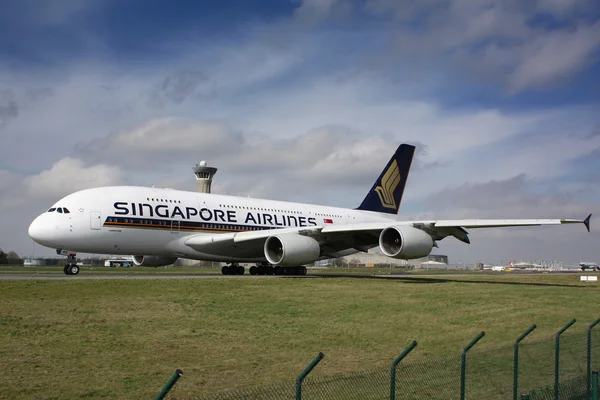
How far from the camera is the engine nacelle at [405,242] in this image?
1212 inches

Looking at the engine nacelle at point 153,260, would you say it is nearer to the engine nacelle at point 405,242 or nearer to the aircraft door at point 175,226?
the aircraft door at point 175,226

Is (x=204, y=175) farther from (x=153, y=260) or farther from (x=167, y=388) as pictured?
(x=167, y=388)

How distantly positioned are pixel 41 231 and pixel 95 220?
266cm

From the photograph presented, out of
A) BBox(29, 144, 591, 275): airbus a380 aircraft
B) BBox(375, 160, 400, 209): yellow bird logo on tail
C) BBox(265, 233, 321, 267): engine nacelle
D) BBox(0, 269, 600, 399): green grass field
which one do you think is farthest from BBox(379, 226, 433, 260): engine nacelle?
BBox(375, 160, 400, 209): yellow bird logo on tail

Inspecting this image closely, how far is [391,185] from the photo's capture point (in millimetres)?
48344

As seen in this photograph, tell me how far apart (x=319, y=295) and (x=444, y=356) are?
33.5 ft

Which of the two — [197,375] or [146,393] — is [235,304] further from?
[146,393]

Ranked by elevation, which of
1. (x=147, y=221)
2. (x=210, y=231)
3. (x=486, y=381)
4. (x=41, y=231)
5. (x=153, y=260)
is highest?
(x=147, y=221)

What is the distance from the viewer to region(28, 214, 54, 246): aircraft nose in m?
30.1

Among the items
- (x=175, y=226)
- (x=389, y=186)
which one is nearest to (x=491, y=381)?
(x=175, y=226)

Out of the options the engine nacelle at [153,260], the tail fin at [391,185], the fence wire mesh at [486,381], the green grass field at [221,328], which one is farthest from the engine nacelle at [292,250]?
the fence wire mesh at [486,381]

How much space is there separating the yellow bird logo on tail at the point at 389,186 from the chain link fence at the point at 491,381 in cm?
3739

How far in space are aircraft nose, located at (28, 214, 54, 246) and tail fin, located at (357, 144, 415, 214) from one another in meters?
24.7

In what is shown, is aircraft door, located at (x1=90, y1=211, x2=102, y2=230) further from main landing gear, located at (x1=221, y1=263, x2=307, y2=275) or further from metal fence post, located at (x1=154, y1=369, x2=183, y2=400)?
metal fence post, located at (x1=154, y1=369, x2=183, y2=400)
